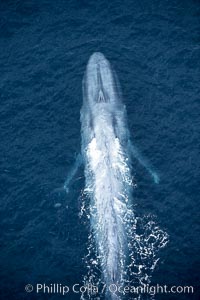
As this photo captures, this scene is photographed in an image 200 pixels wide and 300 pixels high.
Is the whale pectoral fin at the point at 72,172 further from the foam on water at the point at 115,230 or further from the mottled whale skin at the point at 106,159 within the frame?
the foam on water at the point at 115,230

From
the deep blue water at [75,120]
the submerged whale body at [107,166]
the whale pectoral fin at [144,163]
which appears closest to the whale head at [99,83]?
the submerged whale body at [107,166]

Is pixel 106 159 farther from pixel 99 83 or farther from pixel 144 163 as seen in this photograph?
pixel 99 83

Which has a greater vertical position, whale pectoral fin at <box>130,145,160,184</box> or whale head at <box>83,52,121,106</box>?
whale head at <box>83,52,121,106</box>

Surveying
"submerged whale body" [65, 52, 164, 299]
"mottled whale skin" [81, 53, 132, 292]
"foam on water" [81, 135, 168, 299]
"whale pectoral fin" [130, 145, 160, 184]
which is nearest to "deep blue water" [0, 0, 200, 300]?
"whale pectoral fin" [130, 145, 160, 184]

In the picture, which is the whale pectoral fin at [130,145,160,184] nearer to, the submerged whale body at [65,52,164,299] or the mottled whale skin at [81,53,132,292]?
the submerged whale body at [65,52,164,299]

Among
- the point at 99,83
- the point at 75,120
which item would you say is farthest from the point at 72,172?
the point at 99,83

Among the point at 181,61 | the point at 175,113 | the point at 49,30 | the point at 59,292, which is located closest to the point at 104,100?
the point at 175,113
